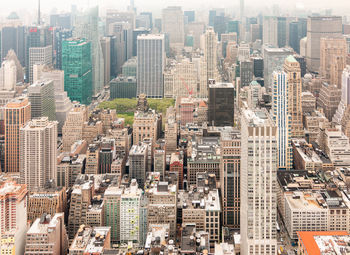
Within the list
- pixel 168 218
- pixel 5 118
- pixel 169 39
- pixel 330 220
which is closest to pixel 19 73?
pixel 5 118

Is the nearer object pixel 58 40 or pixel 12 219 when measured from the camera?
pixel 12 219

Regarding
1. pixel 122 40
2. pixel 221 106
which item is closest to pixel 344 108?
pixel 221 106

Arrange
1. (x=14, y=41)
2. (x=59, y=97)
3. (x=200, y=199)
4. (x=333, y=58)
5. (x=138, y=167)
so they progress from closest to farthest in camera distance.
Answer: (x=200, y=199) → (x=138, y=167) → (x=59, y=97) → (x=333, y=58) → (x=14, y=41)

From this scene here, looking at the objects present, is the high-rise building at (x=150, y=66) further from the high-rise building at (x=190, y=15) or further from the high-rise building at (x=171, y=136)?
the high-rise building at (x=171, y=136)

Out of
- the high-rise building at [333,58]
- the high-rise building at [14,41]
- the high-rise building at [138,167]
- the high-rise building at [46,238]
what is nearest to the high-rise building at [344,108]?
the high-rise building at [333,58]

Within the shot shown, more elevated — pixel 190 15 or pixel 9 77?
pixel 190 15

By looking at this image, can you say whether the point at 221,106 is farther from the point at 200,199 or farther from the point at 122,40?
the point at 122,40
